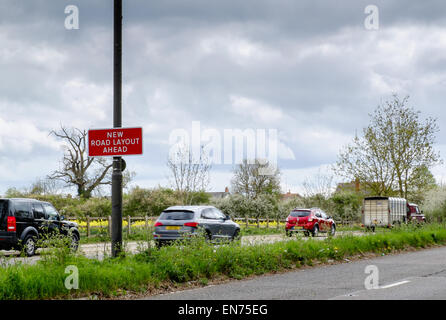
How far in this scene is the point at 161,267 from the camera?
10.3 metres

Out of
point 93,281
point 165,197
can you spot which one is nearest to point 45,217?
point 93,281

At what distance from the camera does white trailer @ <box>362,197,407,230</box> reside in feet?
124

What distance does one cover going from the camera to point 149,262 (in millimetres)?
10477

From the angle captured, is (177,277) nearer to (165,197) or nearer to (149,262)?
(149,262)

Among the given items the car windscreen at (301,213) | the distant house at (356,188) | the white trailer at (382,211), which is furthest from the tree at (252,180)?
the car windscreen at (301,213)

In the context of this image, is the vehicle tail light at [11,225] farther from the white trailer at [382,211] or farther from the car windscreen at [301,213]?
the white trailer at [382,211]

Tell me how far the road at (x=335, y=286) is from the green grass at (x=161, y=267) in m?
0.50

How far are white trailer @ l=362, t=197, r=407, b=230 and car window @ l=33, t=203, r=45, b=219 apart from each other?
2479 centimetres

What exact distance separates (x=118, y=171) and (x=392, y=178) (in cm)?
3473

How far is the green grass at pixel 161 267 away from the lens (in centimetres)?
823

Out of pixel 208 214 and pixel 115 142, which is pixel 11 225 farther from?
pixel 115 142

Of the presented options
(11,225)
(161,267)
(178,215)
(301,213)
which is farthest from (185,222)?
(301,213)

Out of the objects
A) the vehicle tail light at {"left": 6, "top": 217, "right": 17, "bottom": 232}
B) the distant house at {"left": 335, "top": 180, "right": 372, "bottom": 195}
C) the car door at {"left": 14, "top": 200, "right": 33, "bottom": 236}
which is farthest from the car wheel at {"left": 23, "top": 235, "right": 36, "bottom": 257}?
the distant house at {"left": 335, "top": 180, "right": 372, "bottom": 195}

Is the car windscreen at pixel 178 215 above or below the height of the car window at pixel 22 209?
below
